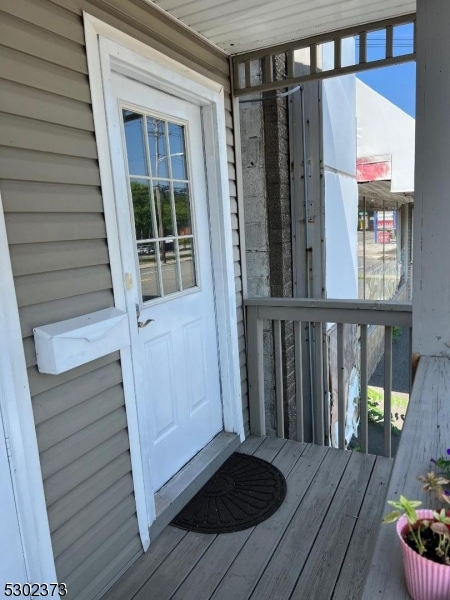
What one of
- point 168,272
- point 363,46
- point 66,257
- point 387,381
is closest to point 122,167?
point 66,257

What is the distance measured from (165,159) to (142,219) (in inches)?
14.7

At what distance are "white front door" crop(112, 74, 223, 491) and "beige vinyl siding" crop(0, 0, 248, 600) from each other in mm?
188

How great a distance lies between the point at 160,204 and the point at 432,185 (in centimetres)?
124

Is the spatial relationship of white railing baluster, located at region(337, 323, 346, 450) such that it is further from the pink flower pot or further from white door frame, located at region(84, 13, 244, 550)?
the pink flower pot

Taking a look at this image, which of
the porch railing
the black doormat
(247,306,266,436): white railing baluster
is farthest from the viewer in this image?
(247,306,266,436): white railing baluster

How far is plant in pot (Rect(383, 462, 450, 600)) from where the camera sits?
0.69m

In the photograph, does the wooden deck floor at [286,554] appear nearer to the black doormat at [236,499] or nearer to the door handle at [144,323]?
the black doormat at [236,499]

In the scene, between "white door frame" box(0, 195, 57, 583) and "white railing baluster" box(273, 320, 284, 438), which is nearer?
"white door frame" box(0, 195, 57, 583)

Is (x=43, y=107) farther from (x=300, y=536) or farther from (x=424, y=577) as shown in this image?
(x=300, y=536)

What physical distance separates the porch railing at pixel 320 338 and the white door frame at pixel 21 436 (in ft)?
5.47

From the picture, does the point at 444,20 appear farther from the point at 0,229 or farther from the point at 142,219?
the point at 0,229

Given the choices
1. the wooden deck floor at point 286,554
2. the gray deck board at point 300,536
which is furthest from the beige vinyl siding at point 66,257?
the gray deck board at point 300,536

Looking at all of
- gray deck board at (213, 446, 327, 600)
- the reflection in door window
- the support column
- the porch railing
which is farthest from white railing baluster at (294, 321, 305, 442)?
the support column

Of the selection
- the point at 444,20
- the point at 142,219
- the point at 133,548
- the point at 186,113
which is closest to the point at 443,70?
the point at 444,20
